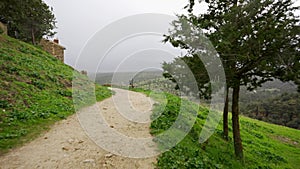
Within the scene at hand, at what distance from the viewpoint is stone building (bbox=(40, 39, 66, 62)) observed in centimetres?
3200

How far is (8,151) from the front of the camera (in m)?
5.38

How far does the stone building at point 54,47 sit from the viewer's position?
1260 inches

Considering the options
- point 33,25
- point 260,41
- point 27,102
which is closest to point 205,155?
point 260,41

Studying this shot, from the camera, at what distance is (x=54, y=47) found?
33.5m

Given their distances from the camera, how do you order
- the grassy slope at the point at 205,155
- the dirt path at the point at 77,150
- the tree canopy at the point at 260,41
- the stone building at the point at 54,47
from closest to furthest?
1. the dirt path at the point at 77,150
2. the grassy slope at the point at 205,155
3. the tree canopy at the point at 260,41
4. the stone building at the point at 54,47

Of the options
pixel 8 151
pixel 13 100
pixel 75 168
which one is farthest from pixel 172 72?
pixel 13 100

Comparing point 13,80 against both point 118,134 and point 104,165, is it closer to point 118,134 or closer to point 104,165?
point 118,134

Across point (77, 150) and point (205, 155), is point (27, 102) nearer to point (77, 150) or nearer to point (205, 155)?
point (77, 150)

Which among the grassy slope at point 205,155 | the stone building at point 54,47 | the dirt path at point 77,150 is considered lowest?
the grassy slope at point 205,155

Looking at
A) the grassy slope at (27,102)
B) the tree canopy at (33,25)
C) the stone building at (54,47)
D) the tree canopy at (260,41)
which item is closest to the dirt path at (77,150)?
the grassy slope at (27,102)

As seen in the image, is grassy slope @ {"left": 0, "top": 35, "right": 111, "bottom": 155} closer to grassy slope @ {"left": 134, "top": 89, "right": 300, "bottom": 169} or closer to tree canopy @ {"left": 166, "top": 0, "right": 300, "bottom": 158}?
grassy slope @ {"left": 134, "top": 89, "right": 300, "bottom": 169}

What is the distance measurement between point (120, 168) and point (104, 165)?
0.45 meters

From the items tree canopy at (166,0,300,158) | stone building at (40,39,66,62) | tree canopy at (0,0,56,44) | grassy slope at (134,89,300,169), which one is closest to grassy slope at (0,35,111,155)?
grassy slope at (134,89,300,169)

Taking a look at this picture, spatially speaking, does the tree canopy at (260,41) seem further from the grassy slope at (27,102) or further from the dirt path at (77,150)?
the grassy slope at (27,102)
